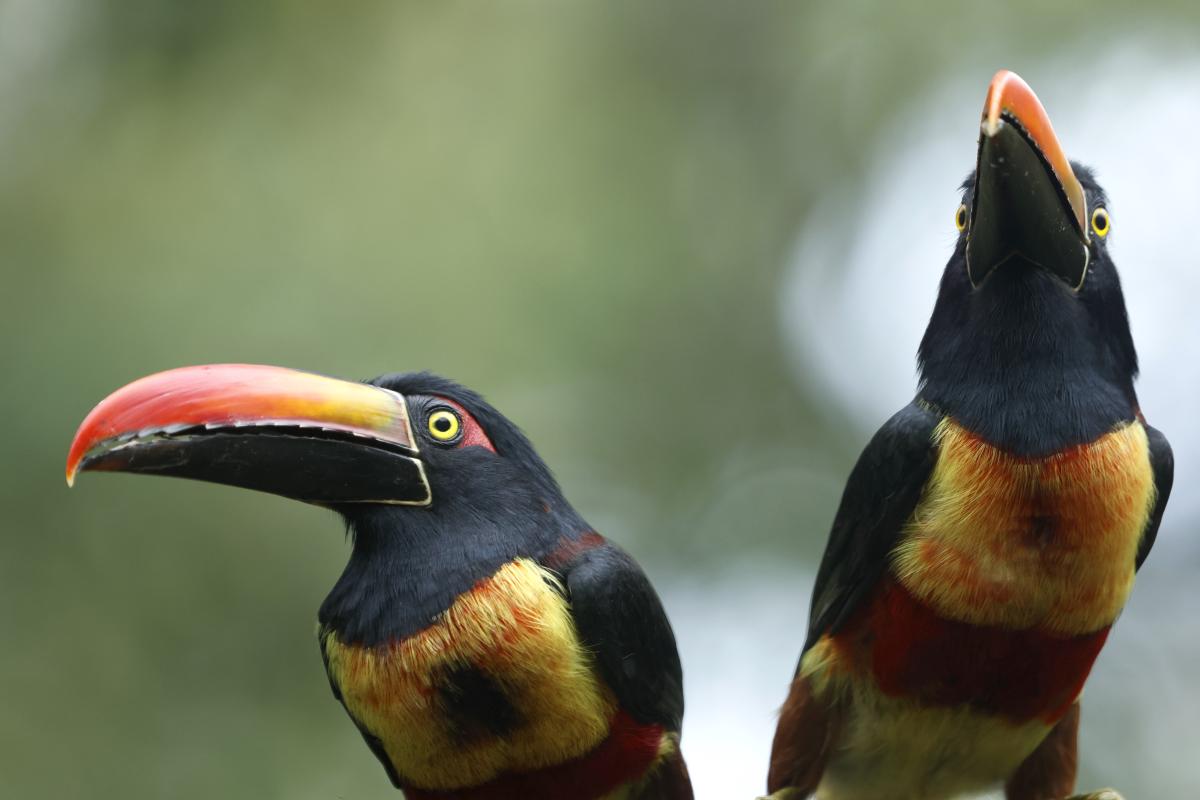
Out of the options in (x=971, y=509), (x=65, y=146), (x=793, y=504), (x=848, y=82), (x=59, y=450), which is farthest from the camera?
(x=848, y=82)

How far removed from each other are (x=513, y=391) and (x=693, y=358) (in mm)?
2095

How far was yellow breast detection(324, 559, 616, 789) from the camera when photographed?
12.2 ft

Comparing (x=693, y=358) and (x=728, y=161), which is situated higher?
(x=728, y=161)

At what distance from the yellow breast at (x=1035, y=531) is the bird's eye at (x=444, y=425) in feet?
4.35

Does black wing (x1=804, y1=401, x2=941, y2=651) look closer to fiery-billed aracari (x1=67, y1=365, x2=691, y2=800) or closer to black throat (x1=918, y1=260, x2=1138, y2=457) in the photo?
black throat (x1=918, y1=260, x2=1138, y2=457)

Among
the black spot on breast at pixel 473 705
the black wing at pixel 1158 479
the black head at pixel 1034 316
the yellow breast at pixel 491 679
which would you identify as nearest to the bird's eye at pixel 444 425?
the yellow breast at pixel 491 679

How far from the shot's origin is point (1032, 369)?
392cm

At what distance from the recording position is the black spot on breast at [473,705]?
3703mm

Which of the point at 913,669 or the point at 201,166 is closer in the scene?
the point at 913,669

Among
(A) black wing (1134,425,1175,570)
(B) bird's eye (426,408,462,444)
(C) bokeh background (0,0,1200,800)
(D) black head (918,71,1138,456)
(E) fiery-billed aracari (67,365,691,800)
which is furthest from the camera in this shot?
(C) bokeh background (0,0,1200,800)

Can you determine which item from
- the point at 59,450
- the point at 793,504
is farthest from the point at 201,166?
the point at 793,504

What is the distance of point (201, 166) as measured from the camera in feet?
30.7

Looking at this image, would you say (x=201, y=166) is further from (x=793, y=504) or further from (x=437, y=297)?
(x=793, y=504)

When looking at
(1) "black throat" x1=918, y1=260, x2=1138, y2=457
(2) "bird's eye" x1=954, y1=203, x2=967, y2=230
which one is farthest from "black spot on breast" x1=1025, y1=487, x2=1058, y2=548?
(2) "bird's eye" x1=954, y1=203, x2=967, y2=230
